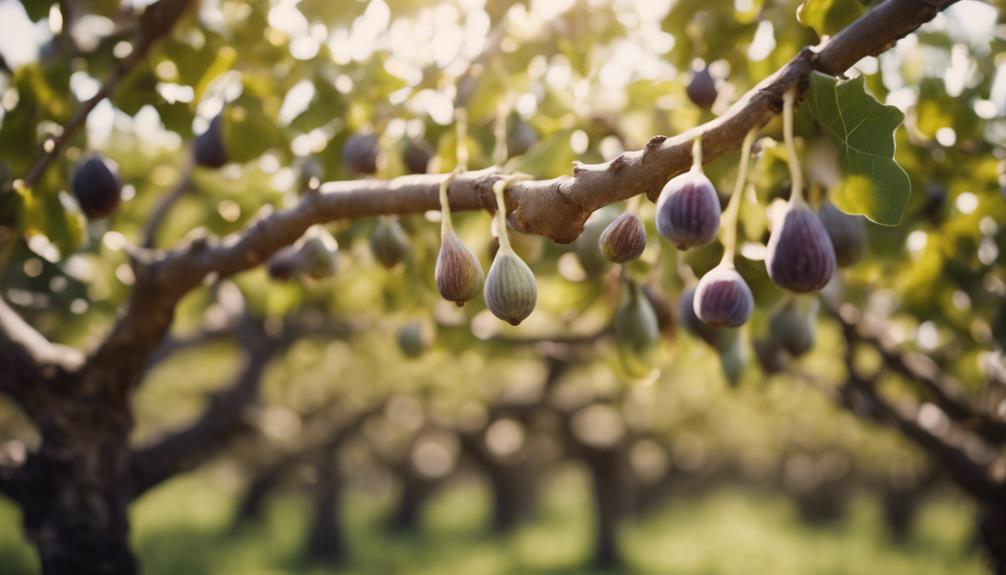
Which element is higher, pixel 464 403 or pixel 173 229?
pixel 173 229

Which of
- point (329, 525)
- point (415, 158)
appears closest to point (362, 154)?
point (415, 158)

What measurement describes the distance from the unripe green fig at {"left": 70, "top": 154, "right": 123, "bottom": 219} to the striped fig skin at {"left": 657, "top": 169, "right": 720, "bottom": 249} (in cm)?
140

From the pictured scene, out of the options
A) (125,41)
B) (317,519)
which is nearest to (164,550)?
(317,519)

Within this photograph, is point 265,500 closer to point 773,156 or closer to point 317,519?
point 317,519

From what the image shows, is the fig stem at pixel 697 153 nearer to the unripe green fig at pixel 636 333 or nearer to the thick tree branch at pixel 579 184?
the thick tree branch at pixel 579 184

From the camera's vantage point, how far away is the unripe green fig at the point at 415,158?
1854mm

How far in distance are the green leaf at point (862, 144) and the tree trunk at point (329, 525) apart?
8320mm

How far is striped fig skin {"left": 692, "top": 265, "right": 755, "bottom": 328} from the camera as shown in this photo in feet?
3.24

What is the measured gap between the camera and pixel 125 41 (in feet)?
6.59

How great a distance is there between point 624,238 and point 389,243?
Answer: 790 mm

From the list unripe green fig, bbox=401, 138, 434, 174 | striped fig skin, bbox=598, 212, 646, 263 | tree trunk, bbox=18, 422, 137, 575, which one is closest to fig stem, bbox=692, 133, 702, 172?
striped fig skin, bbox=598, 212, 646, 263

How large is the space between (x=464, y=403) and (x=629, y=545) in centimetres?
358

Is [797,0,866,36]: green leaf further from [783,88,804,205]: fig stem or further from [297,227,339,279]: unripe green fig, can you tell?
[297,227,339,279]: unripe green fig

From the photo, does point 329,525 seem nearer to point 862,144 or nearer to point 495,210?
point 495,210
